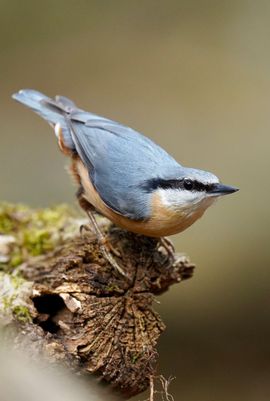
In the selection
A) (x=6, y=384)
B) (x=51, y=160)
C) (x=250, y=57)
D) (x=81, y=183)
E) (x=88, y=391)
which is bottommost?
(x=6, y=384)

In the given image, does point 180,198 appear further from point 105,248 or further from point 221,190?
point 105,248

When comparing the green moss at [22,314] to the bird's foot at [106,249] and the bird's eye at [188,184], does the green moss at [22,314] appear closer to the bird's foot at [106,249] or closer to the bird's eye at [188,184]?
the bird's foot at [106,249]

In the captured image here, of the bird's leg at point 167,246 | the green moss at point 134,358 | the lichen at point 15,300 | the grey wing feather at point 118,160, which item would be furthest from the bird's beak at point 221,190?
the lichen at point 15,300

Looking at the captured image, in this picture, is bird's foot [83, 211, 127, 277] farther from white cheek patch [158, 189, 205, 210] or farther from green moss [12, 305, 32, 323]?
green moss [12, 305, 32, 323]

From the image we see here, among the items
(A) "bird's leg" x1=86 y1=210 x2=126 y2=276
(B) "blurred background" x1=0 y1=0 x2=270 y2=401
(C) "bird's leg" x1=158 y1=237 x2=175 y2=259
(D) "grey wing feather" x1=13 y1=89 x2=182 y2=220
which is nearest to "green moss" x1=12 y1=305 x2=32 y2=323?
(A) "bird's leg" x1=86 y1=210 x2=126 y2=276

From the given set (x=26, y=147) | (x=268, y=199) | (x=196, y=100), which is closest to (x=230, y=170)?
(x=268, y=199)

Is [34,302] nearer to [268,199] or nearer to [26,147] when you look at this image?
[268,199]
